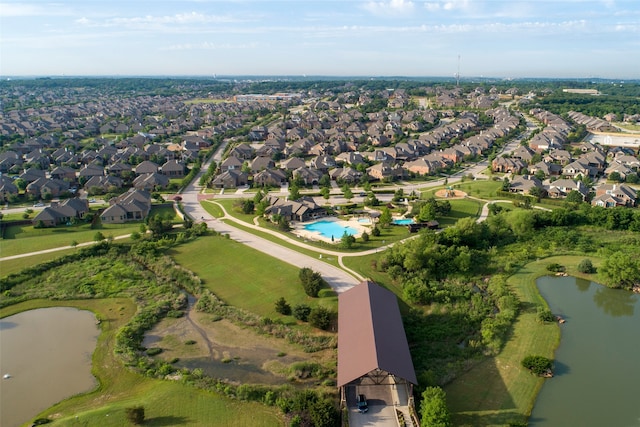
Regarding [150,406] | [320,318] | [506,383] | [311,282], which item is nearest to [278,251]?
[311,282]

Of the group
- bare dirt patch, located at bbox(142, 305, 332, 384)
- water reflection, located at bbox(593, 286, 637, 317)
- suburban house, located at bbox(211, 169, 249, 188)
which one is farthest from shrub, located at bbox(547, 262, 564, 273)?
suburban house, located at bbox(211, 169, 249, 188)

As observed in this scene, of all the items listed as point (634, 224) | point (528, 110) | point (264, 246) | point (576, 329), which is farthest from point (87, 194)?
point (528, 110)

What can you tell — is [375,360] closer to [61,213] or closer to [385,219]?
[385,219]

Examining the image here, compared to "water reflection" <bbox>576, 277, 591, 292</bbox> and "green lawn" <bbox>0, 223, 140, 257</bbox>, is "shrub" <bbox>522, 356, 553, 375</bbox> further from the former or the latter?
"green lawn" <bbox>0, 223, 140, 257</bbox>

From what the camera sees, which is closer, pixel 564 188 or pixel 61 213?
pixel 61 213

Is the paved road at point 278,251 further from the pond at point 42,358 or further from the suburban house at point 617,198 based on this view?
the suburban house at point 617,198

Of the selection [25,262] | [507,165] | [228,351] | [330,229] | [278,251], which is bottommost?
[228,351]
